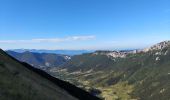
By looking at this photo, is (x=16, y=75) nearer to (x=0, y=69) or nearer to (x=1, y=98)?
(x=0, y=69)

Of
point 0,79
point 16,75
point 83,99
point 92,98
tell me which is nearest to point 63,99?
point 16,75

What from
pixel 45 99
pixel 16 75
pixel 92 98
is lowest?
pixel 92 98

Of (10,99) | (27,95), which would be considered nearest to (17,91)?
(27,95)

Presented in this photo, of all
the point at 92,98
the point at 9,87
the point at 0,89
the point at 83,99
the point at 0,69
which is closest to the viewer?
the point at 0,89

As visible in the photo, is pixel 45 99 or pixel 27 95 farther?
pixel 45 99

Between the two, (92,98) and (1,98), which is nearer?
(1,98)

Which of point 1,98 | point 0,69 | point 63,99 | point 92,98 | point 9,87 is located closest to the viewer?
point 1,98

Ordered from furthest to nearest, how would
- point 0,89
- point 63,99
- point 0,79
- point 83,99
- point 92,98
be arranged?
1. point 92,98
2. point 83,99
3. point 63,99
4. point 0,79
5. point 0,89

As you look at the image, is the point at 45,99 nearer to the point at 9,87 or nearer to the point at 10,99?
the point at 9,87

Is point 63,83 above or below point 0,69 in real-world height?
below
